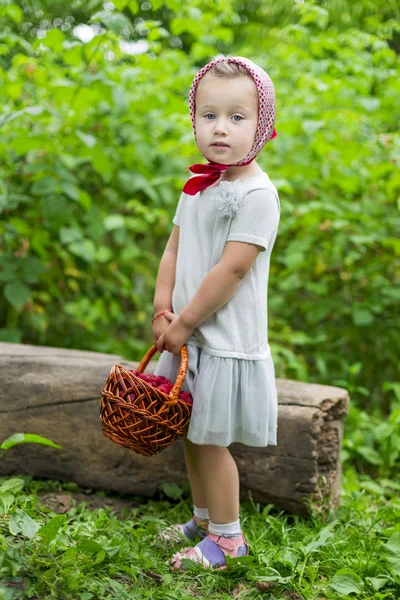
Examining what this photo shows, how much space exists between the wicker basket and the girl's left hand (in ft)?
0.27

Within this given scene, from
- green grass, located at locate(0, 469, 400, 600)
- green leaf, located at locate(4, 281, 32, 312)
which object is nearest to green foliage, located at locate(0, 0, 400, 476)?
green leaf, located at locate(4, 281, 32, 312)

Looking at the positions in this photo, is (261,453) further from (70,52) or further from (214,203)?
(70,52)

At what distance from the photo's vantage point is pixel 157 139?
3922 mm

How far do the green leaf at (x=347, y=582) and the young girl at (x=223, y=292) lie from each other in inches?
11.6

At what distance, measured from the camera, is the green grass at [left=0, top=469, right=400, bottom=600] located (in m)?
1.64

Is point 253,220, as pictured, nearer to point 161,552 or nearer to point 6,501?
point 161,552

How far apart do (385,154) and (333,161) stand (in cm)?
36

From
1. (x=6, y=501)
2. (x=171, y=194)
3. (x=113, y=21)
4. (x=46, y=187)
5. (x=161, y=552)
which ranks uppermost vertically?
(x=113, y=21)

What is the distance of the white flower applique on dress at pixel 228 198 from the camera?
1.77m

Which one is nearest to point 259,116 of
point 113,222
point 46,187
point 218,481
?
point 218,481

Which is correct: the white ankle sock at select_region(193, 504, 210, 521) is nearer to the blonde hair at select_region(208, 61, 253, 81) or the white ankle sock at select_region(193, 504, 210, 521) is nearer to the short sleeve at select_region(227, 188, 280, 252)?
the short sleeve at select_region(227, 188, 280, 252)

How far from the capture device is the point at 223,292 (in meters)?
1.78

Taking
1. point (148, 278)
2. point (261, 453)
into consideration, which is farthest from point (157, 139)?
point (261, 453)

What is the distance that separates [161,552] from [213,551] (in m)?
0.17
